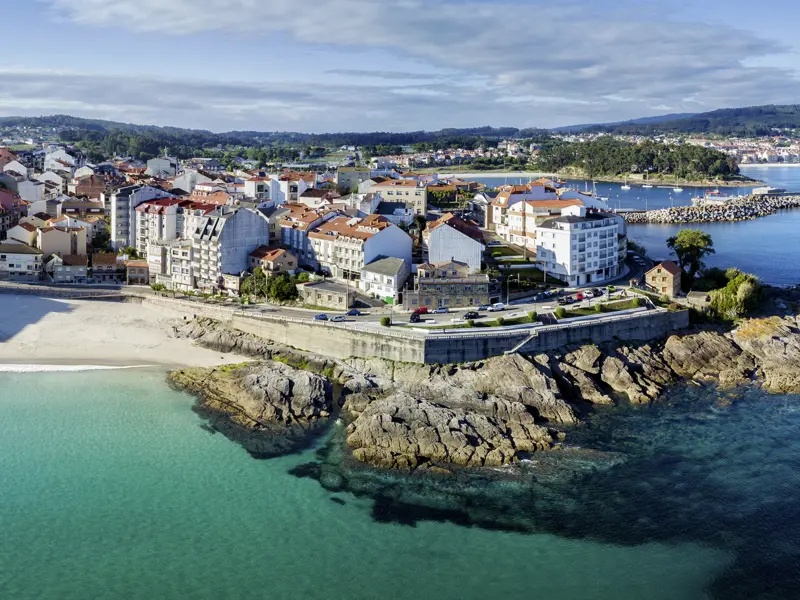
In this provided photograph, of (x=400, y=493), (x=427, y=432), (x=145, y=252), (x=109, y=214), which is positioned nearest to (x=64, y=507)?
(x=400, y=493)

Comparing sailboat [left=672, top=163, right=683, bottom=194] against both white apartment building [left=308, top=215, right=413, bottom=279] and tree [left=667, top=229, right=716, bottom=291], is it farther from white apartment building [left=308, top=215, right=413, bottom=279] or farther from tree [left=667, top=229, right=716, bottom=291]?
white apartment building [left=308, top=215, right=413, bottom=279]

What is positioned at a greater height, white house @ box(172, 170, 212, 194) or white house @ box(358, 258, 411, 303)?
white house @ box(172, 170, 212, 194)

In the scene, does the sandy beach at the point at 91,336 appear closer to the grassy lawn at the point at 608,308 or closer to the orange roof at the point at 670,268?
the grassy lawn at the point at 608,308

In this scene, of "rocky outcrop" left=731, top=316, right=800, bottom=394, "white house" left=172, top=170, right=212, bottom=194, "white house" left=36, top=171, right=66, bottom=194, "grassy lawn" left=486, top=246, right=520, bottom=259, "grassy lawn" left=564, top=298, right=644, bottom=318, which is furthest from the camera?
"white house" left=36, top=171, right=66, bottom=194

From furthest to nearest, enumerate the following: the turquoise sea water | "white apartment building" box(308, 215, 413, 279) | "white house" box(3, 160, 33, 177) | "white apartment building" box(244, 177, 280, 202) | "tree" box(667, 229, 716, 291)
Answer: "white house" box(3, 160, 33, 177)
"white apartment building" box(244, 177, 280, 202)
"tree" box(667, 229, 716, 291)
"white apartment building" box(308, 215, 413, 279)
the turquoise sea water

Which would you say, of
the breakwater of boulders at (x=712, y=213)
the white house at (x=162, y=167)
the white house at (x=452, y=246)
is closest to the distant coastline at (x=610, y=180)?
the breakwater of boulders at (x=712, y=213)

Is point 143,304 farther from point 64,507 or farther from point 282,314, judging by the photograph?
point 64,507

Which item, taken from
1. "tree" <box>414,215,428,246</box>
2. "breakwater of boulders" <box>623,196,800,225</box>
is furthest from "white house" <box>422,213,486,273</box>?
"breakwater of boulders" <box>623,196,800,225</box>
